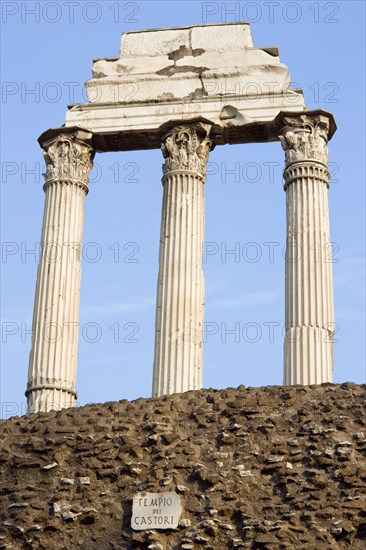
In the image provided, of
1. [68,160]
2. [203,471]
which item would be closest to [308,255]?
[68,160]

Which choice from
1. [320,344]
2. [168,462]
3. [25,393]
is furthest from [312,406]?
[25,393]

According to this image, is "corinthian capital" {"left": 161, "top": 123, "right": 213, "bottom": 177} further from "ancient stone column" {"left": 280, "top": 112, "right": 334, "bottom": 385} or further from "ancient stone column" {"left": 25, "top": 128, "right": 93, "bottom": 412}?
"ancient stone column" {"left": 25, "top": 128, "right": 93, "bottom": 412}

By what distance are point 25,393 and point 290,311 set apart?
5.69m

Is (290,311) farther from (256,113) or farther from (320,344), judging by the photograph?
(256,113)

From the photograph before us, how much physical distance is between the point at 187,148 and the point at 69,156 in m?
2.69

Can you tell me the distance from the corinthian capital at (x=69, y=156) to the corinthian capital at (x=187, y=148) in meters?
1.85

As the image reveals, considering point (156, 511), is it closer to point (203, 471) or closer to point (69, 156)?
point (203, 471)

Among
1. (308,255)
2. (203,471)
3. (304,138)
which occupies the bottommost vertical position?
(203,471)

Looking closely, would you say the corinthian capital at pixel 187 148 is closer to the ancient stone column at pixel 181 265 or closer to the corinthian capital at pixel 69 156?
the ancient stone column at pixel 181 265

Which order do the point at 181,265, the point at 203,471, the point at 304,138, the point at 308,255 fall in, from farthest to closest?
the point at 304,138
the point at 181,265
the point at 308,255
the point at 203,471

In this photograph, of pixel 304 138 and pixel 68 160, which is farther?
pixel 68 160

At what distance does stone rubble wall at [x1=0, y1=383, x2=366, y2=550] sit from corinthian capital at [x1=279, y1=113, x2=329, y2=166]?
9.69 meters

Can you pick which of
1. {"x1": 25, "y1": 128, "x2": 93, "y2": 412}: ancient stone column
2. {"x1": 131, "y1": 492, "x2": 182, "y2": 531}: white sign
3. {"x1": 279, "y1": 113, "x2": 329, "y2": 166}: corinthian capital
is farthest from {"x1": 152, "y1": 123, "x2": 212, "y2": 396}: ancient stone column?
{"x1": 131, "y1": 492, "x2": 182, "y2": 531}: white sign

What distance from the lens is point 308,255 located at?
85.1 feet
